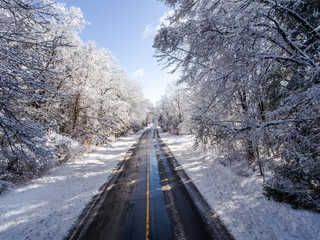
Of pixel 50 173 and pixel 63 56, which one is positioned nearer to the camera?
pixel 50 173

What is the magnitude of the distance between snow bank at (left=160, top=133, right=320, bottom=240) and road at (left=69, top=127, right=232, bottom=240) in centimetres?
72

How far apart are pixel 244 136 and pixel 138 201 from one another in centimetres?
609

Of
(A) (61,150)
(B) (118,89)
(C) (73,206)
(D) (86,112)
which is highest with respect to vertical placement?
(B) (118,89)

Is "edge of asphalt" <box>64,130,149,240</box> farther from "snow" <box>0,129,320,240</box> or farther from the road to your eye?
"snow" <box>0,129,320,240</box>

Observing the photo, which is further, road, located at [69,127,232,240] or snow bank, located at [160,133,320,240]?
road, located at [69,127,232,240]

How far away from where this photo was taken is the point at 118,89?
2239cm

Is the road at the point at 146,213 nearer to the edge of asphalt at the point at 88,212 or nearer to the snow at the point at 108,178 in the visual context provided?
the edge of asphalt at the point at 88,212

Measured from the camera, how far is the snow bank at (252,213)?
16.1 ft

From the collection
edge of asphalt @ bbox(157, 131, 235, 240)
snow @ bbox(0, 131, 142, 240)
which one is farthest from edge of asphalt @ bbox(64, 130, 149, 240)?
edge of asphalt @ bbox(157, 131, 235, 240)

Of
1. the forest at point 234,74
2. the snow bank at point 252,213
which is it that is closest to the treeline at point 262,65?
the forest at point 234,74

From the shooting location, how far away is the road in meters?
5.36

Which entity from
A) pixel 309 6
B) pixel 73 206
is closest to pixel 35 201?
pixel 73 206

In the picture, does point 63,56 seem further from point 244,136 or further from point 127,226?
point 244,136

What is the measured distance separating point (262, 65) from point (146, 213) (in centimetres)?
707
